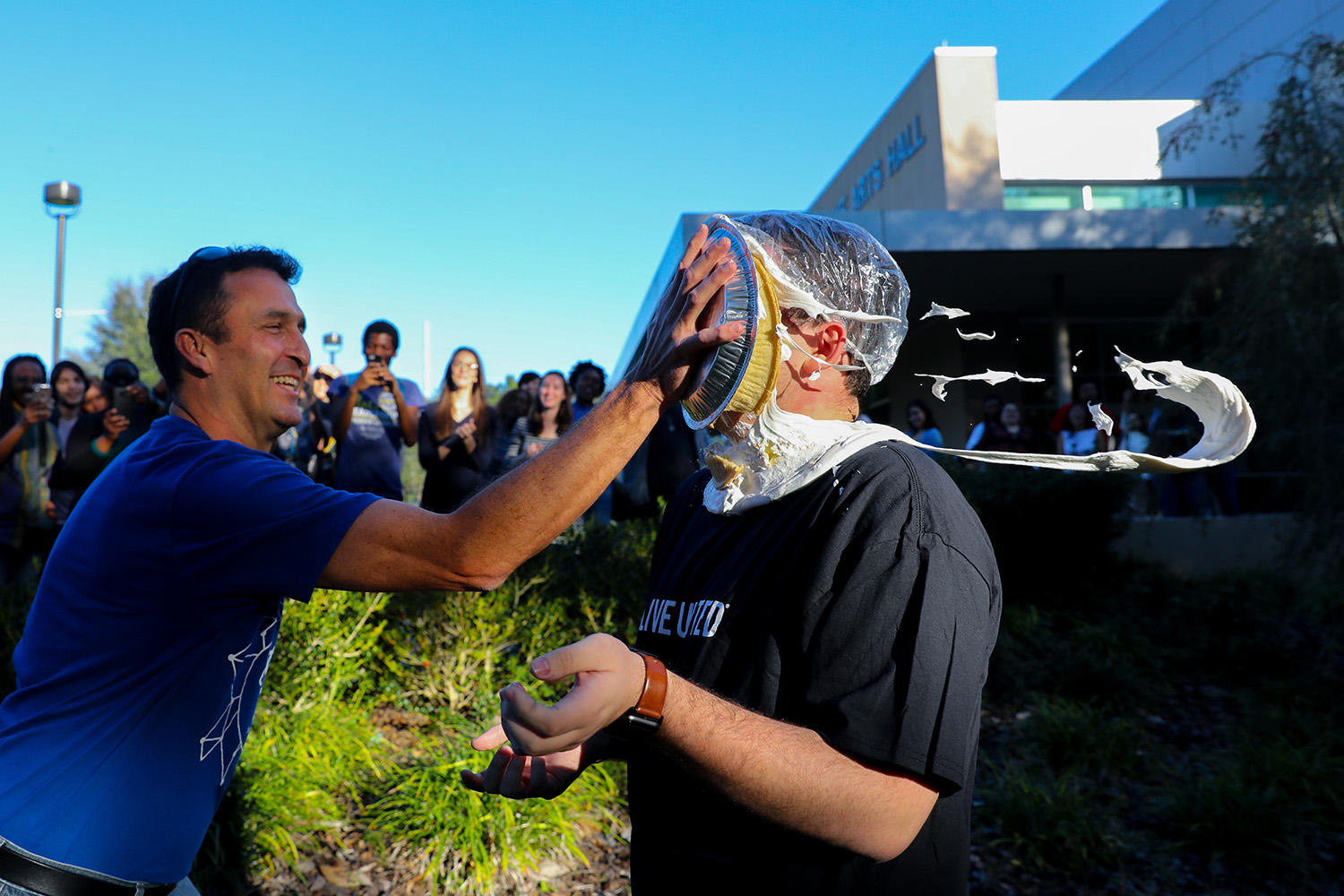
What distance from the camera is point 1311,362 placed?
634cm

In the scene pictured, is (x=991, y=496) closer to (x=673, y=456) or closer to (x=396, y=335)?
(x=673, y=456)

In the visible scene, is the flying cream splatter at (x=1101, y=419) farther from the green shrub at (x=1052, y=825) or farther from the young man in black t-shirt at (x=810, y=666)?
the green shrub at (x=1052, y=825)

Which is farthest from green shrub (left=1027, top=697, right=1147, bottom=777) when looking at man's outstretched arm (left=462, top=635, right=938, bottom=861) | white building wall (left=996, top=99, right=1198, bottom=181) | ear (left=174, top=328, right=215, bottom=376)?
white building wall (left=996, top=99, right=1198, bottom=181)

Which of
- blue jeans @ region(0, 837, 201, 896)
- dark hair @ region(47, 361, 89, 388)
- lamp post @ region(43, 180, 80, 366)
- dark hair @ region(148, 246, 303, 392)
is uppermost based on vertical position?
lamp post @ region(43, 180, 80, 366)

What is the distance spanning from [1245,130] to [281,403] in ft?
63.3

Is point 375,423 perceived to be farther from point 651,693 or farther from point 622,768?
point 651,693

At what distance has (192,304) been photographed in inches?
85.9

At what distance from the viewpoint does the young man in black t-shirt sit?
135 cm

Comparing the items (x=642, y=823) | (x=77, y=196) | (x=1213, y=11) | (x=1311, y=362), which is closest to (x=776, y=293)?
(x=642, y=823)

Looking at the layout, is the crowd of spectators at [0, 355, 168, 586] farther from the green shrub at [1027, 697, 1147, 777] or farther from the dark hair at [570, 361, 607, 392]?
the green shrub at [1027, 697, 1147, 777]

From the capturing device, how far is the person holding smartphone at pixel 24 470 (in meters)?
6.22

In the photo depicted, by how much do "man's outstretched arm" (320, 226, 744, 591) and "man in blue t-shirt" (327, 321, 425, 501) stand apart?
5.01 metres

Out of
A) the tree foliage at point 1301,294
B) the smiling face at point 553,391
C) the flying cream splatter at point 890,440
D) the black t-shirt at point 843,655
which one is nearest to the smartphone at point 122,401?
the smiling face at point 553,391

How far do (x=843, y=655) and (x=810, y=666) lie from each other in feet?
0.22
